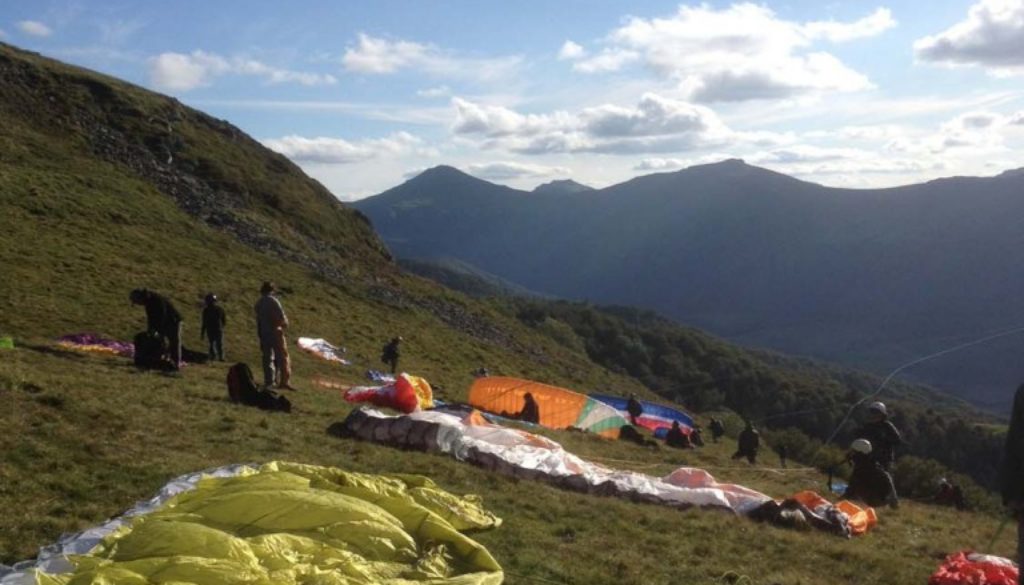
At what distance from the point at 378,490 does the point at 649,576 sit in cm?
257

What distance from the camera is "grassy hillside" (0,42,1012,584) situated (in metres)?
8.89

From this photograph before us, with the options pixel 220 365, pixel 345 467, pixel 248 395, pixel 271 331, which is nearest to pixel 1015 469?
pixel 345 467

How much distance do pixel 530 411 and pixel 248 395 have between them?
11007 millimetres

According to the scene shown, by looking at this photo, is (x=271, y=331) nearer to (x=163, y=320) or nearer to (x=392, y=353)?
(x=163, y=320)

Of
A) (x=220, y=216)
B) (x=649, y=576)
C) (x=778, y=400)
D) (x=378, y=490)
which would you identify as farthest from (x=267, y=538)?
(x=778, y=400)

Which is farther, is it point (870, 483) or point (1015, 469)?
point (870, 483)

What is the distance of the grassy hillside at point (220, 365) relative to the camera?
889 centimetres

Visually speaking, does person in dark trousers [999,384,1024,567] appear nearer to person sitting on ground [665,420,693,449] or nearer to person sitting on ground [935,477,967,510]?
person sitting on ground [935,477,967,510]

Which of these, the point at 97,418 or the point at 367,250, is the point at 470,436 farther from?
the point at 367,250

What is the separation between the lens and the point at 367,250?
214 feet

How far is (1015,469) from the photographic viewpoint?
6461 mm

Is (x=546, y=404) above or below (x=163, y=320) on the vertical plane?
below

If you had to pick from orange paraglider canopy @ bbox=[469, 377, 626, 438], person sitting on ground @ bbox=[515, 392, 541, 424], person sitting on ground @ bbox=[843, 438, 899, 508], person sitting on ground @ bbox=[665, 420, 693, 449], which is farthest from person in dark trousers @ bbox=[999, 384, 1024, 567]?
person sitting on ground @ bbox=[665, 420, 693, 449]

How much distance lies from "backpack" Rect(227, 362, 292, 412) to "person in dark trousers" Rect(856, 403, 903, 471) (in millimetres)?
9433
